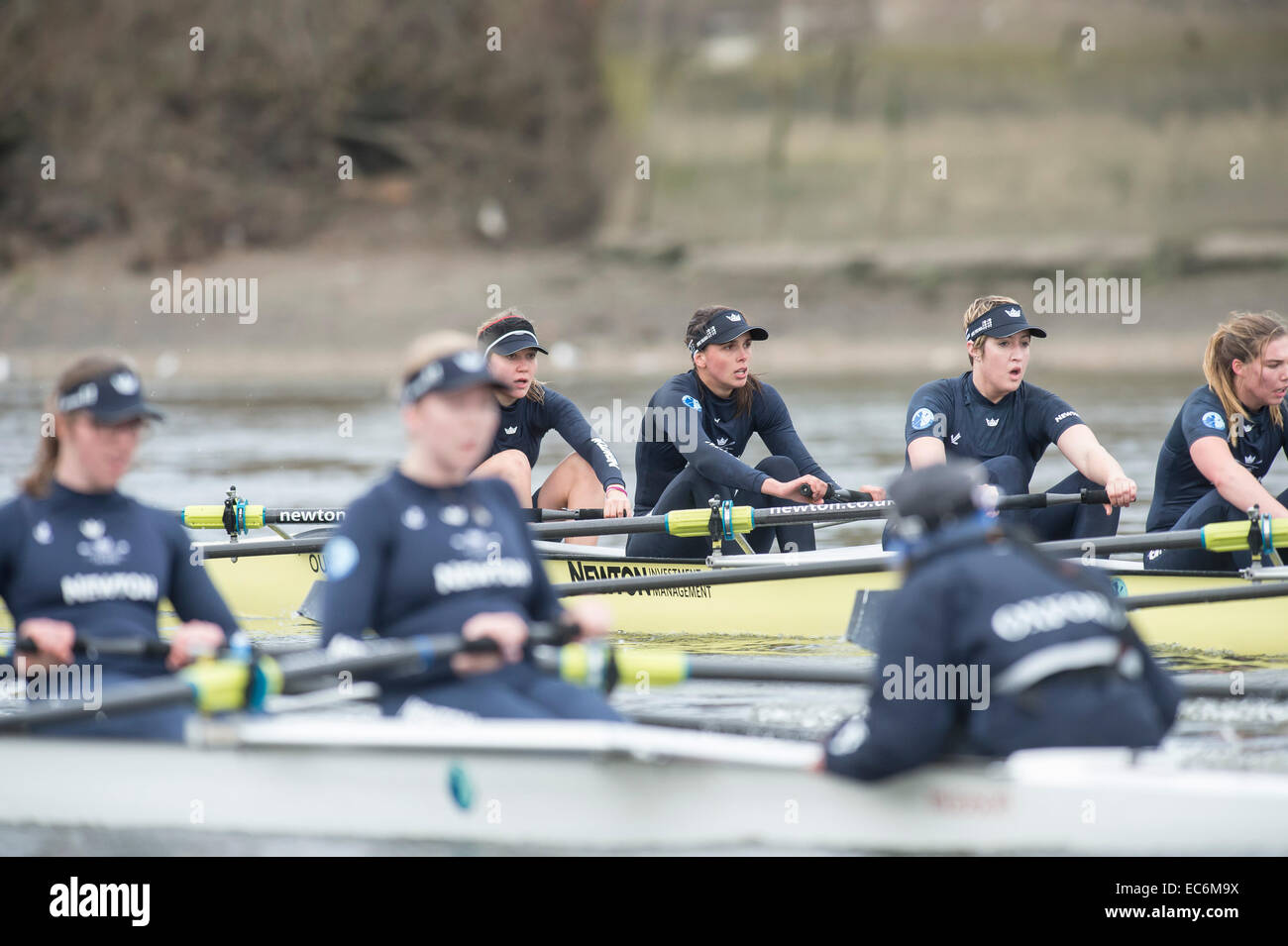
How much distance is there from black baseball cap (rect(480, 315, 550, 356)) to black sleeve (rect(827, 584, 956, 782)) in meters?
4.58

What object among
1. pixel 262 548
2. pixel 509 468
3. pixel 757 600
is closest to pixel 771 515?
pixel 757 600

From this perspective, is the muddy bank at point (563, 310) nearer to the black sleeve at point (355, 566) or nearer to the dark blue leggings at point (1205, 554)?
the dark blue leggings at point (1205, 554)

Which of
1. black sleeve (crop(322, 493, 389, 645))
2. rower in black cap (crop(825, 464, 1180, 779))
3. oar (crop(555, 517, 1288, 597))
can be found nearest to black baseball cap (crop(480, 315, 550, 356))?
oar (crop(555, 517, 1288, 597))

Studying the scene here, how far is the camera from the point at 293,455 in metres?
17.1

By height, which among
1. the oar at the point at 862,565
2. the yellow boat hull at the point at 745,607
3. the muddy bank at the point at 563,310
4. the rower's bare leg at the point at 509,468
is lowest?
the yellow boat hull at the point at 745,607

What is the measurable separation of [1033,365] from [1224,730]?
18.0 m

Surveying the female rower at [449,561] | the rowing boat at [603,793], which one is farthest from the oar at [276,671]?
the rowing boat at [603,793]

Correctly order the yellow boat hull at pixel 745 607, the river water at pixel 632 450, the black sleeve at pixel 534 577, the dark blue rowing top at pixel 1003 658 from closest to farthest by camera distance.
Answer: the dark blue rowing top at pixel 1003 658
the black sleeve at pixel 534 577
the river water at pixel 632 450
the yellow boat hull at pixel 745 607

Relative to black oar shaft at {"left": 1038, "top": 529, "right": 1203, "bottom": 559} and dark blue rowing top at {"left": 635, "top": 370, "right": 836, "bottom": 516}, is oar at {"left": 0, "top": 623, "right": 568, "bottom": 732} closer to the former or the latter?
black oar shaft at {"left": 1038, "top": 529, "right": 1203, "bottom": 559}

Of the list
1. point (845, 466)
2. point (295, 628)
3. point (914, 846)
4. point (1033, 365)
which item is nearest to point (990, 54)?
point (1033, 365)

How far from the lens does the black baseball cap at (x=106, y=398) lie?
4.65m

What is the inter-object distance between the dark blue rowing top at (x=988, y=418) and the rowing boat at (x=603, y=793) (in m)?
3.72

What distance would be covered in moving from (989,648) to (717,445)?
15.3 ft
